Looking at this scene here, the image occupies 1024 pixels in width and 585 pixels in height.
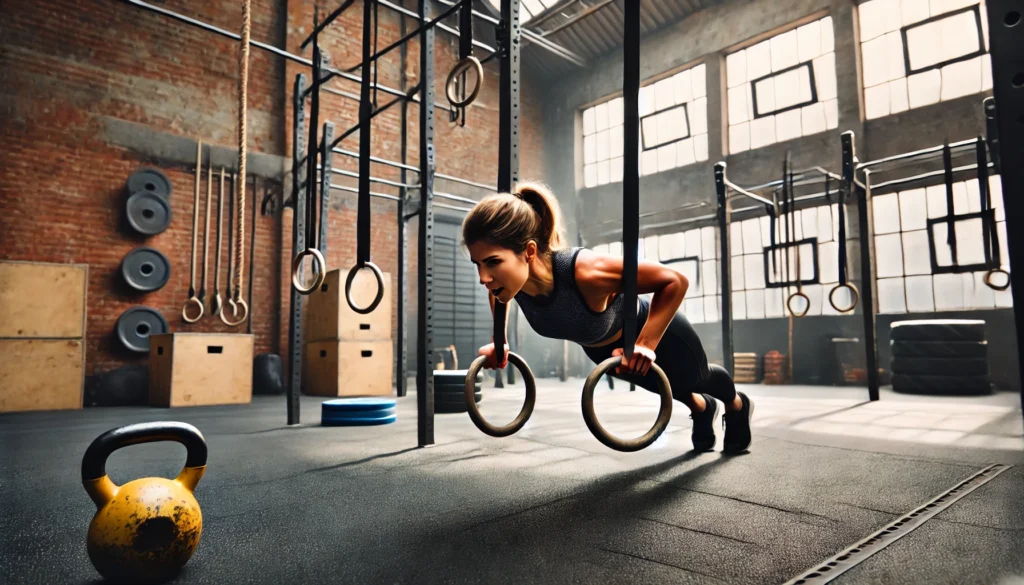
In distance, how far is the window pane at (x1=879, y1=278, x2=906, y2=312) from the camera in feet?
22.7

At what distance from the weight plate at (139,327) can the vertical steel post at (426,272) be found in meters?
4.18

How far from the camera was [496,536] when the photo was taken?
148cm

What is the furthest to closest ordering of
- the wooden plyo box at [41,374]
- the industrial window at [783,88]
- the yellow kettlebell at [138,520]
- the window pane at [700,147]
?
1. the window pane at [700,147]
2. the industrial window at [783,88]
3. the wooden plyo box at [41,374]
4. the yellow kettlebell at [138,520]

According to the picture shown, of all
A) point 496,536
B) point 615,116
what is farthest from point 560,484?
point 615,116

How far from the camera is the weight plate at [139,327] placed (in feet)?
19.0

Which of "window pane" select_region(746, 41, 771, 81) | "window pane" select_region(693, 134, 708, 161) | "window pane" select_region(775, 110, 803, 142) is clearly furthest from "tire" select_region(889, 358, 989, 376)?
"window pane" select_region(746, 41, 771, 81)

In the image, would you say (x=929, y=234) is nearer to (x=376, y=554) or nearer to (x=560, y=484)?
(x=560, y=484)

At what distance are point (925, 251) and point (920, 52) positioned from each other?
2.31 meters

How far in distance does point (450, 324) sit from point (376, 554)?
7.23 m

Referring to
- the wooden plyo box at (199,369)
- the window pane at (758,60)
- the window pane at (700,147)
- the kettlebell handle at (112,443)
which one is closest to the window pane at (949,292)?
the window pane at (700,147)

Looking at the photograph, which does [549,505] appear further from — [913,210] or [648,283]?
[913,210]

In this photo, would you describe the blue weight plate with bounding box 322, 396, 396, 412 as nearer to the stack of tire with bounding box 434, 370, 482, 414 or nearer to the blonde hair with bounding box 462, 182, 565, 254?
the stack of tire with bounding box 434, 370, 482, 414

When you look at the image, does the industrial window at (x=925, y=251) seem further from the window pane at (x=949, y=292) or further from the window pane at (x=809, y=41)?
the window pane at (x=809, y=41)

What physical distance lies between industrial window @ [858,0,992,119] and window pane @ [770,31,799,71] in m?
0.79
